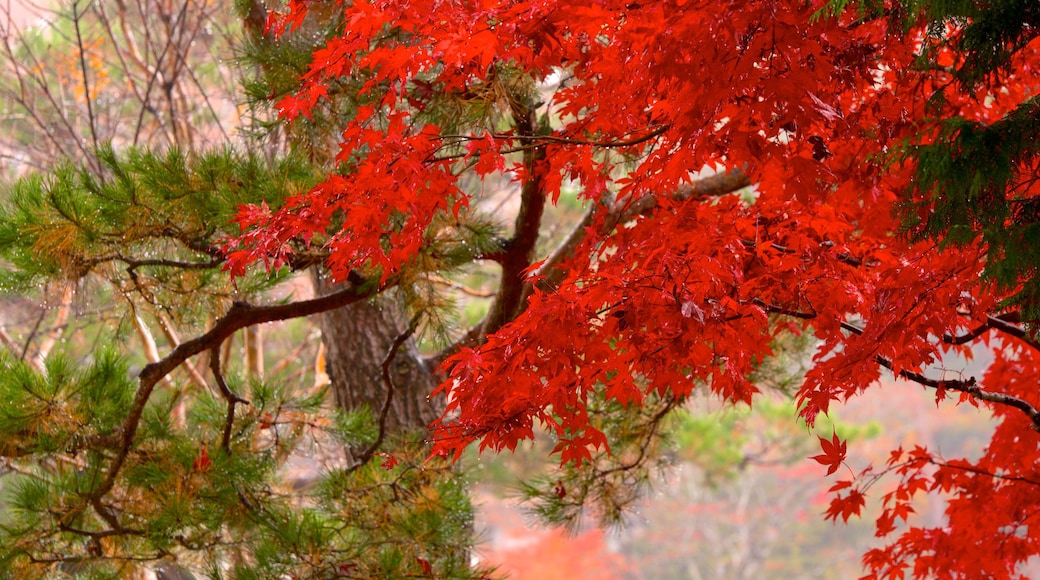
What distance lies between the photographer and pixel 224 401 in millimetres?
3111

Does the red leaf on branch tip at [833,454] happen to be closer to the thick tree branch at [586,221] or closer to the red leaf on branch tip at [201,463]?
the thick tree branch at [586,221]

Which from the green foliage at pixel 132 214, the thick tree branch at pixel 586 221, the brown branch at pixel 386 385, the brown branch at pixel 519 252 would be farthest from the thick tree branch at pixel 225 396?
the brown branch at pixel 519 252

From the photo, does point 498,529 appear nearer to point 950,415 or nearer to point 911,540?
point 950,415

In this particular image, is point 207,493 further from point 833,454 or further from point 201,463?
point 833,454

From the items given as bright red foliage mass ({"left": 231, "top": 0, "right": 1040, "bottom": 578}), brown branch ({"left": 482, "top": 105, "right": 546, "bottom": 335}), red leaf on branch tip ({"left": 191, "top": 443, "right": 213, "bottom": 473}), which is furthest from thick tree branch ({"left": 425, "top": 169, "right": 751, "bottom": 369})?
red leaf on branch tip ({"left": 191, "top": 443, "right": 213, "bottom": 473})

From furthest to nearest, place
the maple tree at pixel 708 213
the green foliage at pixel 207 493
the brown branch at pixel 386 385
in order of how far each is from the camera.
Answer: the brown branch at pixel 386 385 → the green foliage at pixel 207 493 → the maple tree at pixel 708 213

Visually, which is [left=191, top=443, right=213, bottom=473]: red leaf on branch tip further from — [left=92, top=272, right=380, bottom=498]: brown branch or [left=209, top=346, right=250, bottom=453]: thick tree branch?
[left=92, top=272, right=380, bottom=498]: brown branch

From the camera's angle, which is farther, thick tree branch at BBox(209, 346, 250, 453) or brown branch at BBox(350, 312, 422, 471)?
brown branch at BBox(350, 312, 422, 471)

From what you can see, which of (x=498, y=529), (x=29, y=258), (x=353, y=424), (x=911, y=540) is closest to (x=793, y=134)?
(x=911, y=540)

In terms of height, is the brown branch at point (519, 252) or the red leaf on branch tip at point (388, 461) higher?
the brown branch at point (519, 252)

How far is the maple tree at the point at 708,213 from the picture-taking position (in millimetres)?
1540

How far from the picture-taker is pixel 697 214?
2.27 m

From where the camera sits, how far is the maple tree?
1.54 metres

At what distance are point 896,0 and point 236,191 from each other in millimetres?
1676
